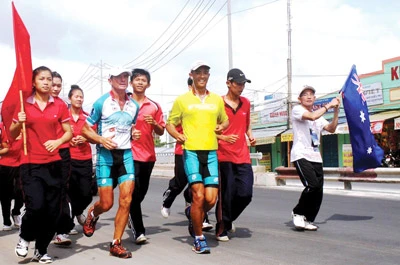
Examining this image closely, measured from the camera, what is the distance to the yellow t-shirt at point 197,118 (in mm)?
5500

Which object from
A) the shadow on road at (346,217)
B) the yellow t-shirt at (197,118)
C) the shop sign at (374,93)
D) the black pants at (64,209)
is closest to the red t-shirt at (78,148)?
the black pants at (64,209)

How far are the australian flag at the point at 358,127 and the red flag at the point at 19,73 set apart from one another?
460 centimetres

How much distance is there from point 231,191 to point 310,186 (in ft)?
3.65

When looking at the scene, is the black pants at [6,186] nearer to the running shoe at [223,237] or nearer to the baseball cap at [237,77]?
the running shoe at [223,237]

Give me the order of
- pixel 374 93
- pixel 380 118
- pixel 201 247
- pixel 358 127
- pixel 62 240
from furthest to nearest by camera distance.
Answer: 1. pixel 374 93
2. pixel 380 118
3. pixel 358 127
4. pixel 62 240
5. pixel 201 247

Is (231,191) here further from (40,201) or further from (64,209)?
(40,201)

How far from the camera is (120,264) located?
479 cm

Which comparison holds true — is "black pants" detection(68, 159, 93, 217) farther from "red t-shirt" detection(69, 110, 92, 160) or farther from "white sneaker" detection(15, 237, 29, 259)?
"white sneaker" detection(15, 237, 29, 259)

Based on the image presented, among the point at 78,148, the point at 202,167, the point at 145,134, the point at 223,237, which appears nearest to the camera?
the point at 202,167

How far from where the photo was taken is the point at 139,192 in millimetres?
6219

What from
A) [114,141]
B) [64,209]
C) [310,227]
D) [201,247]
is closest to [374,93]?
[310,227]

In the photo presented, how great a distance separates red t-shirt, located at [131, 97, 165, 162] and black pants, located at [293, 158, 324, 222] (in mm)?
1933

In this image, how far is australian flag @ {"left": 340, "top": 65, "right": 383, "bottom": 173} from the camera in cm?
759

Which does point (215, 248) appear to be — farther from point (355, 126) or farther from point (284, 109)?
point (284, 109)
